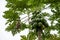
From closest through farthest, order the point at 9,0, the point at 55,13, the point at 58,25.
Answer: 1. the point at 55,13
2. the point at 58,25
3. the point at 9,0

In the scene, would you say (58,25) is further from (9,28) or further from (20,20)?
(9,28)

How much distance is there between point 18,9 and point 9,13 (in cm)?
171

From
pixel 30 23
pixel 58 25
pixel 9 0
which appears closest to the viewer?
pixel 58 25

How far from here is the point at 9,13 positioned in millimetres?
20516

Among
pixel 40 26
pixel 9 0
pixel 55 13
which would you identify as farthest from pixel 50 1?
pixel 40 26

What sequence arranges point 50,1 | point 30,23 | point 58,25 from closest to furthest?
point 50,1 < point 58,25 < point 30,23

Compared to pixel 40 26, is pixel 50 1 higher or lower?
lower

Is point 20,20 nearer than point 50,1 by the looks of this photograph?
No

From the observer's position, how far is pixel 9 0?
20.2 m

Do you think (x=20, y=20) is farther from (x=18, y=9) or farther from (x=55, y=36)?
(x=55, y=36)

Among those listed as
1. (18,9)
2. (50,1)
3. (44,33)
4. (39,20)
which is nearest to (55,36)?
(44,33)

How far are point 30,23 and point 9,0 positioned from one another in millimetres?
3085

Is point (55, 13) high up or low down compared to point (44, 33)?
down

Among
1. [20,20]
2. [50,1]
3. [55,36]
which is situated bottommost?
[50,1]
